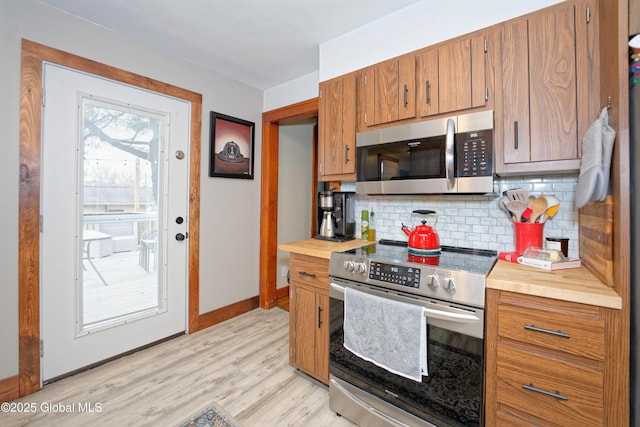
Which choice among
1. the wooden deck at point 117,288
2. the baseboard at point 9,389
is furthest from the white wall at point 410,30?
the baseboard at point 9,389

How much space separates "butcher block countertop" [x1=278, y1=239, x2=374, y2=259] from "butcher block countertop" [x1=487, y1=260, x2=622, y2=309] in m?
0.86

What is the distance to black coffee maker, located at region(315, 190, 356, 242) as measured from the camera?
215cm

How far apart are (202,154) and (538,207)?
2.65 metres

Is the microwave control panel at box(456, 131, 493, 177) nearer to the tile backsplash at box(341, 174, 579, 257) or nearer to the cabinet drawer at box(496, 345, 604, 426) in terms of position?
the tile backsplash at box(341, 174, 579, 257)

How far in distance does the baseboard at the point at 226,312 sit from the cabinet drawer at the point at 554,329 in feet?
8.18

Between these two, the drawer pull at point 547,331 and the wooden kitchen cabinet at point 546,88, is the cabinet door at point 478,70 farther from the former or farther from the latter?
the drawer pull at point 547,331

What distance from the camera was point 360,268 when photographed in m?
1.48

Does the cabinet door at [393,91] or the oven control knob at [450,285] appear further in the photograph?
the cabinet door at [393,91]

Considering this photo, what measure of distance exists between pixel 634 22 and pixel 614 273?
2.94 feet

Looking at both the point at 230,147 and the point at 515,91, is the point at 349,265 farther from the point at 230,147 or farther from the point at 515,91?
the point at 230,147

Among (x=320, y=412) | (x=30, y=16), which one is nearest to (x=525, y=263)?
(x=320, y=412)

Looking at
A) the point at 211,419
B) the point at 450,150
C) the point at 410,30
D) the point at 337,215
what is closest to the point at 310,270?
the point at 337,215

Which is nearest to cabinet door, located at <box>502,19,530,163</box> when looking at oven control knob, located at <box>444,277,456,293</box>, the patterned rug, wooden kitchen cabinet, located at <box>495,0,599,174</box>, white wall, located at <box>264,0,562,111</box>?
wooden kitchen cabinet, located at <box>495,0,599,174</box>

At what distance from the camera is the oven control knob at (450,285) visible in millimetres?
1182
